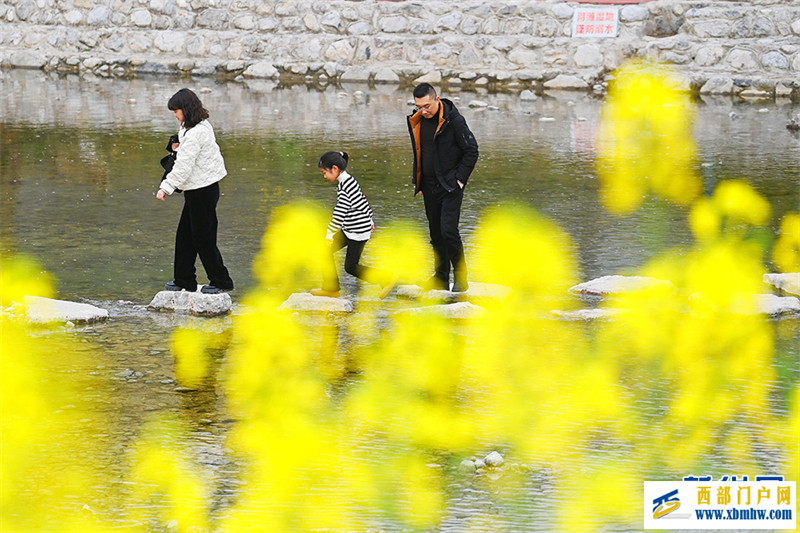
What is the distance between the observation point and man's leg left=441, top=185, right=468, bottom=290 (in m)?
9.14

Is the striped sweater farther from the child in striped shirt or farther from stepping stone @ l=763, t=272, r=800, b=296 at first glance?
stepping stone @ l=763, t=272, r=800, b=296

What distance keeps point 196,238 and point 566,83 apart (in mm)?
15836

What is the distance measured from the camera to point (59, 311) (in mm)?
8289

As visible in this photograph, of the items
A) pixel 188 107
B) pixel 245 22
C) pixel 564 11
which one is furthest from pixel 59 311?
pixel 245 22

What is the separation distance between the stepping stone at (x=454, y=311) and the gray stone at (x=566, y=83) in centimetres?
1560

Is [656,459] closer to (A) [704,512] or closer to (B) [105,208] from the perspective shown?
(A) [704,512]

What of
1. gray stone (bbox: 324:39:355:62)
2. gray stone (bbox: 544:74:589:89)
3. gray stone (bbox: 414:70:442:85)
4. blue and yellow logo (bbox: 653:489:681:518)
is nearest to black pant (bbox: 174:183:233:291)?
blue and yellow logo (bbox: 653:489:681:518)

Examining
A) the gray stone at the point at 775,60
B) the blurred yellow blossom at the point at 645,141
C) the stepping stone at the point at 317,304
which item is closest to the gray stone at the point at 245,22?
the blurred yellow blossom at the point at 645,141

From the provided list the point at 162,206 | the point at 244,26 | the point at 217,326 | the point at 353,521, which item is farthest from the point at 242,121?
the point at 353,521

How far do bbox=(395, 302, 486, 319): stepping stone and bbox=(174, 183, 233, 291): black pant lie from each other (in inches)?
56.3

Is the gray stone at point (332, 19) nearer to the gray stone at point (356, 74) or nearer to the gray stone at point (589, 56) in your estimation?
the gray stone at point (356, 74)

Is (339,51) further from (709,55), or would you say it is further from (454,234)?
(454,234)

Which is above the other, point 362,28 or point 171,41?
point 362,28

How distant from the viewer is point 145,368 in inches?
291
